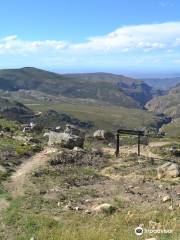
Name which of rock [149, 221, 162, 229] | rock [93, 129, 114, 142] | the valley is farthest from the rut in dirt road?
rock [93, 129, 114, 142]

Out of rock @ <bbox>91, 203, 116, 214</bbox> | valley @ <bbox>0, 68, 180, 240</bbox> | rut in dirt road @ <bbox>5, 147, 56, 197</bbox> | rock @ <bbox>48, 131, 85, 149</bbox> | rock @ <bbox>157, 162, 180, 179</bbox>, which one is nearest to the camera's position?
valley @ <bbox>0, 68, 180, 240</bbox>

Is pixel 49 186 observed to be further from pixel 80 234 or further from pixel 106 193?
pixel 80 234

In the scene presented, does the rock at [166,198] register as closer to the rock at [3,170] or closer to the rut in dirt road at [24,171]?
the rut in dirt road at [24,171]

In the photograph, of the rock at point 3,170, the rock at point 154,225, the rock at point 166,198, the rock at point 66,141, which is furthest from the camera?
the rock at point 66,141

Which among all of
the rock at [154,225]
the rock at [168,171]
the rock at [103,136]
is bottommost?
the rock at [103,136]

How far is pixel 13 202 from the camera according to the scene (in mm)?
24594

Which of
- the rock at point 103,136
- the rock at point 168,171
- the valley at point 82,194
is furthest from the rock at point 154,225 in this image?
the rock at point 103,136

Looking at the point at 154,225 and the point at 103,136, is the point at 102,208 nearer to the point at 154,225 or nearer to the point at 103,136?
the point at 154,225

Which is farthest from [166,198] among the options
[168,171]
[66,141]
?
[66,141]

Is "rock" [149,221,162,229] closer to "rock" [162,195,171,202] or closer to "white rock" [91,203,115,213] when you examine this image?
"white rock" [91,203,115,213]

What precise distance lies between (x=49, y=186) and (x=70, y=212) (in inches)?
253

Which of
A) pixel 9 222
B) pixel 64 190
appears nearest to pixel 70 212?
pixel 9 222

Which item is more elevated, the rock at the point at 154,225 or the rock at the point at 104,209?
the rock at the point at 154,225

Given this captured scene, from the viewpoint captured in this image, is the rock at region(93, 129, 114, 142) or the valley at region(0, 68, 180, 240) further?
the rock at region(93, 129, 114, 142)
